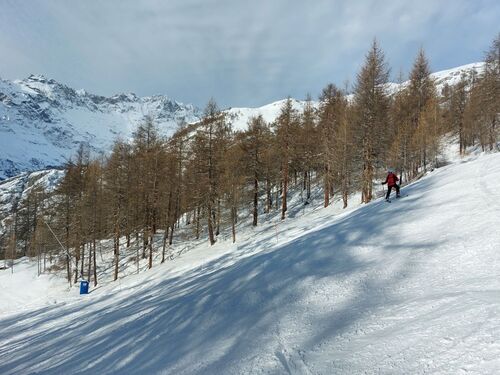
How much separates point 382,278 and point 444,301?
1748 millimetres

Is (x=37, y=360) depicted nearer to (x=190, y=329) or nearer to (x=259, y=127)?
(x=190, y=329)

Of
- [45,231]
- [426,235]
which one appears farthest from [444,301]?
[45,231]

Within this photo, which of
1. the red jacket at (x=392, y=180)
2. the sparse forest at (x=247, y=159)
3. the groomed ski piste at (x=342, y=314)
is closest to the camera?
the groomed ski piste at (x=342, y=314)

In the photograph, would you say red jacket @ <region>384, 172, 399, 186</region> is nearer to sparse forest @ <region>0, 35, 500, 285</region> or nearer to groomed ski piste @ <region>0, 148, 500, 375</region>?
groomed ski piste @ <region>0, 148, 500, 375</region>

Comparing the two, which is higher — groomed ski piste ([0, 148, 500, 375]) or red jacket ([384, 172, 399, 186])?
red jacket ([384, 172, 399, 186])

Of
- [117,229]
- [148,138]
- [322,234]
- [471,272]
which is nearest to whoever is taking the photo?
[471,272]

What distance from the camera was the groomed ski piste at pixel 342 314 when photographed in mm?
4035

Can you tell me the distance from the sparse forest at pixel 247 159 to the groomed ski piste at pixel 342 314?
42.4ft

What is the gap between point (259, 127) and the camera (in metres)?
29.5

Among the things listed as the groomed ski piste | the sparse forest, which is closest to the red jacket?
the groomed ski piste

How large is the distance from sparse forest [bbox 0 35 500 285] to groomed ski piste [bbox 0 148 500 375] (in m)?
12.9

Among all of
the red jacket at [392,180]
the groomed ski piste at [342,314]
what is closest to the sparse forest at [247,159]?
the red jacket at [392,180]

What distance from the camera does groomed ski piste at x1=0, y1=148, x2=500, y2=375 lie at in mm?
4035

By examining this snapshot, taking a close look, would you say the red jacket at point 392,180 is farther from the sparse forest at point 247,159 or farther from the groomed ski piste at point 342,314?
the sparse forest at point 247,159
